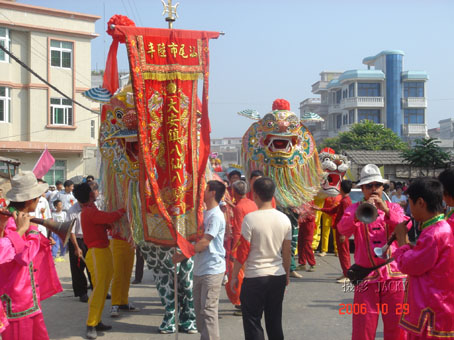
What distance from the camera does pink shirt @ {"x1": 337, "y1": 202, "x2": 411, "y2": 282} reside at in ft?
14.6

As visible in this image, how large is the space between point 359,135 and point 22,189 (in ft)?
138

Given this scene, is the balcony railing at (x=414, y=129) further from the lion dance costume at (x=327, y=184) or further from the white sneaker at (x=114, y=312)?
the white sneaker at (x=114, y=312)

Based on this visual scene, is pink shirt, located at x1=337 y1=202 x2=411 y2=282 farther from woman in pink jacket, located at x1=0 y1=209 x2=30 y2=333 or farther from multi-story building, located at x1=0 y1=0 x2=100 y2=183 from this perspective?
multi-story building, located at x1=0 y1=0 x2=100 y2=183

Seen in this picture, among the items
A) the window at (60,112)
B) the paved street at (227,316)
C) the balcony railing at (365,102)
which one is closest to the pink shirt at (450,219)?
the paved street at (227,316)

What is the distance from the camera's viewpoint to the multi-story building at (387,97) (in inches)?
2293

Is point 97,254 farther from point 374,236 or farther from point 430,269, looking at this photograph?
point 430,269

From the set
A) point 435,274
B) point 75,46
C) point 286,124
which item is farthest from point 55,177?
point 435,274

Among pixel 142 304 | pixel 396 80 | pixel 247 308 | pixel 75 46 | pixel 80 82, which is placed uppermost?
pixel 396 80

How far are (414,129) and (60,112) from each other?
45.3m

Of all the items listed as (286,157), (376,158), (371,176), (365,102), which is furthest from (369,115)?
(371,176)

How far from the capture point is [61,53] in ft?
86.6

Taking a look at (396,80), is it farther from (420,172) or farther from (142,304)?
(142,304)

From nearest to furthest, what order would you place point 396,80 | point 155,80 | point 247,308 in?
1. point 247,308
2. point 155,80
3. point 396,80

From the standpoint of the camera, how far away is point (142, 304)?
299 inches
